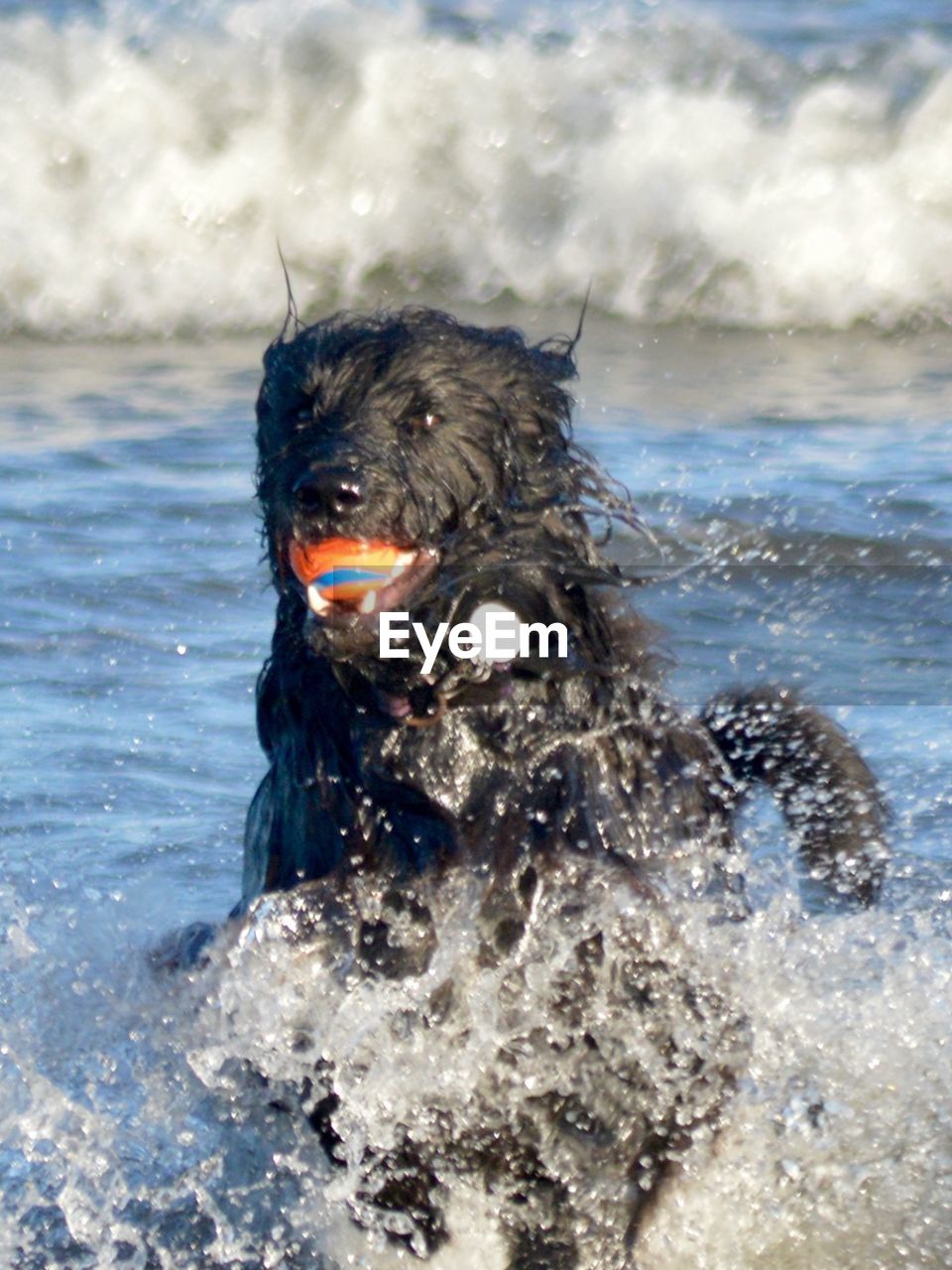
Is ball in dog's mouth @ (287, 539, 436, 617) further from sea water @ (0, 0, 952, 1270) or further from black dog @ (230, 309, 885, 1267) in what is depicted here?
sea water @ (0, 0, 952, 1270)

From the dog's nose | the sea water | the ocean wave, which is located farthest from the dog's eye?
the ocean wave

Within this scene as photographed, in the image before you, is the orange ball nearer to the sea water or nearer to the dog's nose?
the dog's nose

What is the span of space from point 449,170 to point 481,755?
8874 millimetres

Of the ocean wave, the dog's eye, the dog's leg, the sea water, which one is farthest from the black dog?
the ocean wave

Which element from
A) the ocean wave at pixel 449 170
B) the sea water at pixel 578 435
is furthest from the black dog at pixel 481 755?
the ocean wave at pixel 449 170

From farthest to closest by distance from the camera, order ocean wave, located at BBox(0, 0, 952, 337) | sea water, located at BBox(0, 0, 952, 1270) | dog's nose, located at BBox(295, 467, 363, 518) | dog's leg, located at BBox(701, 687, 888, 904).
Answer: ocean wave, located at BBox(0, 0, 952, 337) → dog's leg, located at BBox(701, 687, 888, 904) → sea water, located at BBox(0, 0, 952, 1270) → dog's nose, located at BBox(295, 467, 363, 518)

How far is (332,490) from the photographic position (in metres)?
3.19

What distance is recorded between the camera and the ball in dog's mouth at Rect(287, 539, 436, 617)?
10.5ft

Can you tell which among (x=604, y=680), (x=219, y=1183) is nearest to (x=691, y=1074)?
(x=604, y=680)

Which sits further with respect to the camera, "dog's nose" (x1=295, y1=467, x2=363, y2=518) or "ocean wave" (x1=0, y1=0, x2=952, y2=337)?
"ocean wave" (x1=0, y1=0, x2=952, y2=337)

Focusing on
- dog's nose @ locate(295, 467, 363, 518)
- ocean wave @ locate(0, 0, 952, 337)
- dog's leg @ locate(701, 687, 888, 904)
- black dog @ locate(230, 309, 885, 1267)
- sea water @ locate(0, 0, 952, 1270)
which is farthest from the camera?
ocean wave @ locate(0, 0, 952, 337)

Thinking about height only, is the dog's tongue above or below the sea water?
above

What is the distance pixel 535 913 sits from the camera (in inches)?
132

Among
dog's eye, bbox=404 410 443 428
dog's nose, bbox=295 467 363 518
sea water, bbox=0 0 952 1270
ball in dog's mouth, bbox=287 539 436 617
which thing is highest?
dog's eye, bbox=404 410 443 428
